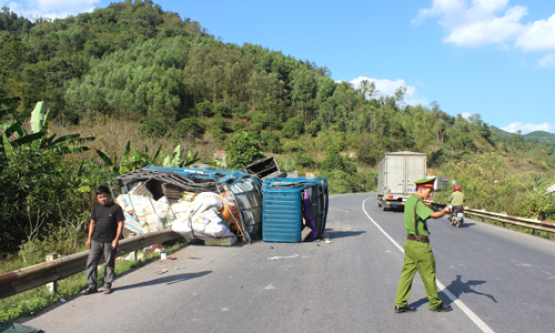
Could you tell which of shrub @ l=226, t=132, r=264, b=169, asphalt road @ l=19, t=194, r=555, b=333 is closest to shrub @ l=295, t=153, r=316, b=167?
shrub @ l=226, t=132, r=264, b=169

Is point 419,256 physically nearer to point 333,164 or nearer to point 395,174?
point 395,174

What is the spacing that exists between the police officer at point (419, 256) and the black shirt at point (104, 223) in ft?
14.3

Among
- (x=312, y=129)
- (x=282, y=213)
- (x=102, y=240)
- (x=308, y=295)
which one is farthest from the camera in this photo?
(x=312, y=129)

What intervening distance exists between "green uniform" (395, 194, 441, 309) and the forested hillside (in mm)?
40484

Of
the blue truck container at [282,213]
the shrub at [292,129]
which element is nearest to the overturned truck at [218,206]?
the blue truck container at [282,213]

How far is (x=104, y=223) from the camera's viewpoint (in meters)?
6.09

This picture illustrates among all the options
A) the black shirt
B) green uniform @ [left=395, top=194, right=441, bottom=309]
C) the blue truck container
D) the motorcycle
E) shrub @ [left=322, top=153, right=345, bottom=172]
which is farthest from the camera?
shrub @ [left=322, top=153, right=345, bottom=172]

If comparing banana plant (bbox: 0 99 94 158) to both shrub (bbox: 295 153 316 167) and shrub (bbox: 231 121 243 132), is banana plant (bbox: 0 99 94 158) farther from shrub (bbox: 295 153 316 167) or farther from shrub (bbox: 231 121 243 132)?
shrub (bbox: 231 121 243 132)

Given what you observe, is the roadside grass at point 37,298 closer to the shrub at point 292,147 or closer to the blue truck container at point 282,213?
the blue truck container at point 282,213

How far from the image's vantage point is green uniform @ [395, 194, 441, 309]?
200 inches

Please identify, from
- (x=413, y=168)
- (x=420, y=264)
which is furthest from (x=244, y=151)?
(x=420, y=264)

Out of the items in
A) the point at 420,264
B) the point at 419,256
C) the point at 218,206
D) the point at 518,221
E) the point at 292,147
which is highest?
the point at 292,147

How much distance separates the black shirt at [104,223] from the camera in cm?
607

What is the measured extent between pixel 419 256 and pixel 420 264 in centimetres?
12
